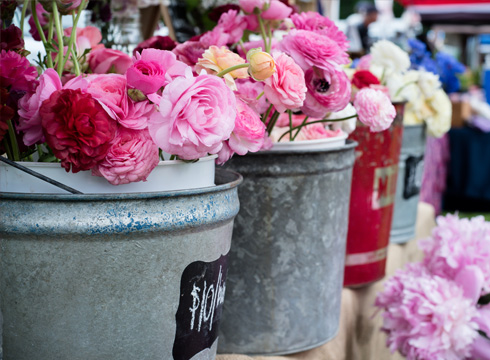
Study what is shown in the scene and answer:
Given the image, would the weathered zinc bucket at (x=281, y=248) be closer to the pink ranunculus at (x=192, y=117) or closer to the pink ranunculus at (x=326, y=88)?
the pink ranunculus at (x=326, y=88)

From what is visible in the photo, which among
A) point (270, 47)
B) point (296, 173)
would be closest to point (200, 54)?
point (270, 47)

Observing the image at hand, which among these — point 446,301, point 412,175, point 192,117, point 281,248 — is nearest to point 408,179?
point 412,175

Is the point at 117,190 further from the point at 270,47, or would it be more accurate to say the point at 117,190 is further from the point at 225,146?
the point at 270,47

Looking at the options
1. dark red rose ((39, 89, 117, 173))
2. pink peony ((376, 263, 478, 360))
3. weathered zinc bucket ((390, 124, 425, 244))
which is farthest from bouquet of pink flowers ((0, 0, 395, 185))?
weathered zinc bucket ((390, 124, 425, 244))

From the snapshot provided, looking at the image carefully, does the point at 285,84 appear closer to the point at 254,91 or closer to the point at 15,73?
the point at 254,91

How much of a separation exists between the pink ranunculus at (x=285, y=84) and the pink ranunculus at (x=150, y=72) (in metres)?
0.12

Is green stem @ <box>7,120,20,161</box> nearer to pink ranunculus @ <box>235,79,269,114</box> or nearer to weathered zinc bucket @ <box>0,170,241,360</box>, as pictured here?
weathered zinc bucket @ <box>0,170,241,360</box>

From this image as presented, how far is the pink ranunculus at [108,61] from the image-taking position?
2.70ft

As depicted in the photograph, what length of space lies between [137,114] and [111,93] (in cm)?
3

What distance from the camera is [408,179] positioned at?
5.24 feet

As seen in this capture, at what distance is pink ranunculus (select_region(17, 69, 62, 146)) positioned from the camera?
59cm

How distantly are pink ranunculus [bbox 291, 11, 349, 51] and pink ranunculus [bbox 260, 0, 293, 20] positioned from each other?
0.02 metres

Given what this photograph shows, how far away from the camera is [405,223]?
1681mm

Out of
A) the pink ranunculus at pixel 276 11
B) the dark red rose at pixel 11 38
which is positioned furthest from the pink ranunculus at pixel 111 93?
the pink ranunculus at pixel 276 11
